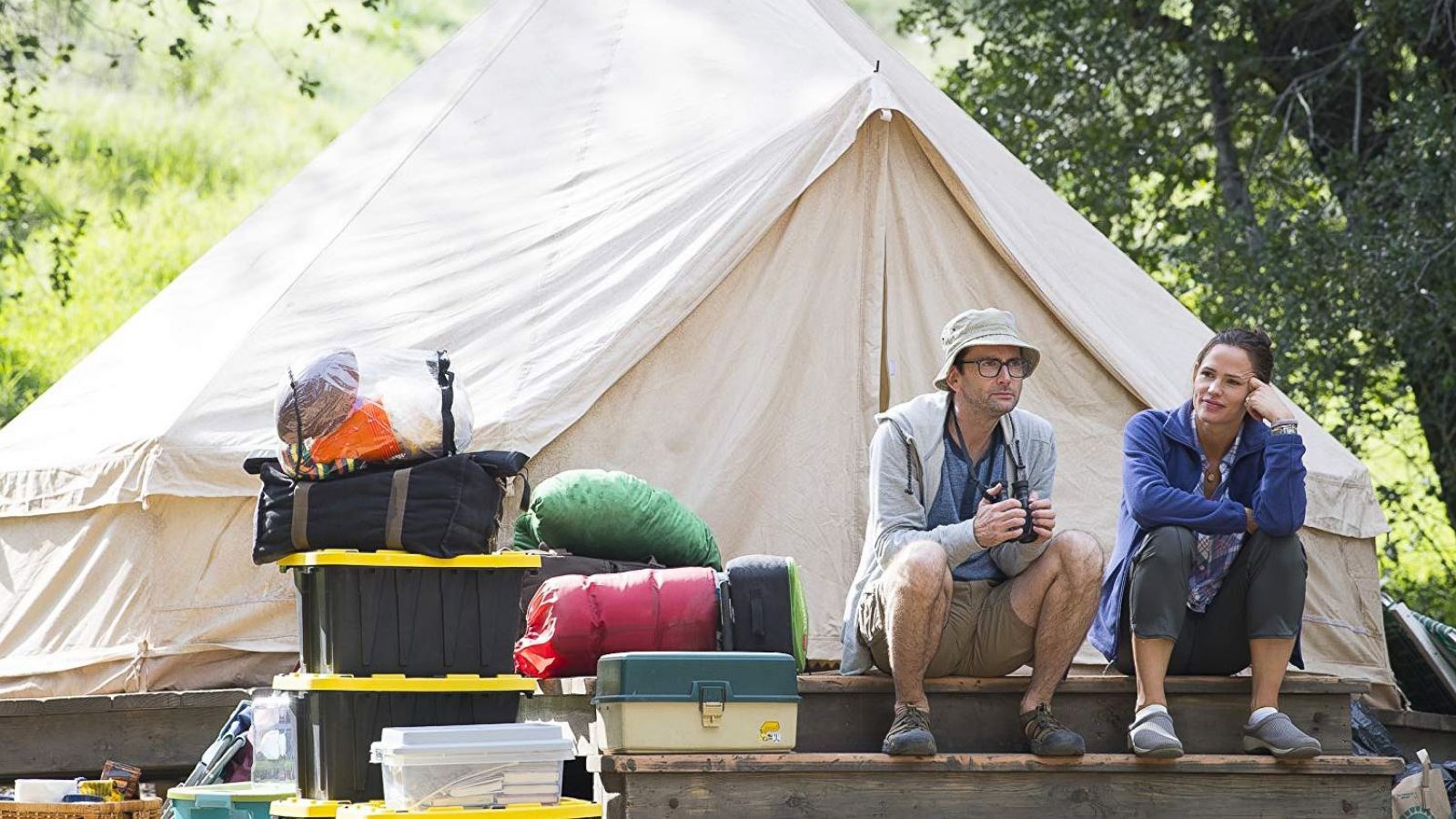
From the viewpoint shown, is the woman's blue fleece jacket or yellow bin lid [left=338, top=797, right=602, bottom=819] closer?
yellow bin lid [left=338, top=797, right=602, bottom=819]

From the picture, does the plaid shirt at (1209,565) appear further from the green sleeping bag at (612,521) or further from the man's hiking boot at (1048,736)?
the green sleeping bag at (612,521)

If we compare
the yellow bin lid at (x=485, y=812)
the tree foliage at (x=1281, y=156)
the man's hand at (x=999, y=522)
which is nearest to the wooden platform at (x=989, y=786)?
the yellow bin lid at (x=485, y=812)

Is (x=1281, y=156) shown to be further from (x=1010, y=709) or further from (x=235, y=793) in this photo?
(x=235, y=793)

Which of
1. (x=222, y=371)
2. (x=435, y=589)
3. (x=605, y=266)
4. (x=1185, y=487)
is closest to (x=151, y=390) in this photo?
(x=222, y=371)

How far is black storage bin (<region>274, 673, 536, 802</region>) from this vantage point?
11.6ft

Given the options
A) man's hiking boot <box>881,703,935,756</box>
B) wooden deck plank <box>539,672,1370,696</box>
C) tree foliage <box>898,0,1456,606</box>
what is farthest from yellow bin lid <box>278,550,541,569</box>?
tree foliage <box>898,0,1456,606</box>

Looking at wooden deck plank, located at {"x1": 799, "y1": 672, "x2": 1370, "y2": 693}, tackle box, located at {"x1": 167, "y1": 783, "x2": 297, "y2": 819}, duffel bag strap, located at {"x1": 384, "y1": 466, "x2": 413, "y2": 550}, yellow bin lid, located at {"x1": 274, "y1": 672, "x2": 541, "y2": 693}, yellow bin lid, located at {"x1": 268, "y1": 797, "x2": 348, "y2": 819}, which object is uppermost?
duffel bag strap, located at {"x1": 384, "y1": 466, "x2": 413, "y2": 550}

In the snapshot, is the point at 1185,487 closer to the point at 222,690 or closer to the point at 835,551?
the point at 835,551

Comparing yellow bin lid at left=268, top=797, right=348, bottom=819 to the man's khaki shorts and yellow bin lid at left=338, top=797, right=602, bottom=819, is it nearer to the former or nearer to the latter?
yellow bin lid at left=338, top=797, right=602, bottom=819

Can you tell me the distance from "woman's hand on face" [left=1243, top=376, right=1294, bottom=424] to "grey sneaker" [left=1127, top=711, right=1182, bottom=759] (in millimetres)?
734

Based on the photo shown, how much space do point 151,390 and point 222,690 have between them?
986 mm

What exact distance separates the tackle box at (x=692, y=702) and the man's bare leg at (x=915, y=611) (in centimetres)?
24

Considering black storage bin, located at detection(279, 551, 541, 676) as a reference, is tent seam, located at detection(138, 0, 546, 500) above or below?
above

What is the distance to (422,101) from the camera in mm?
6410
